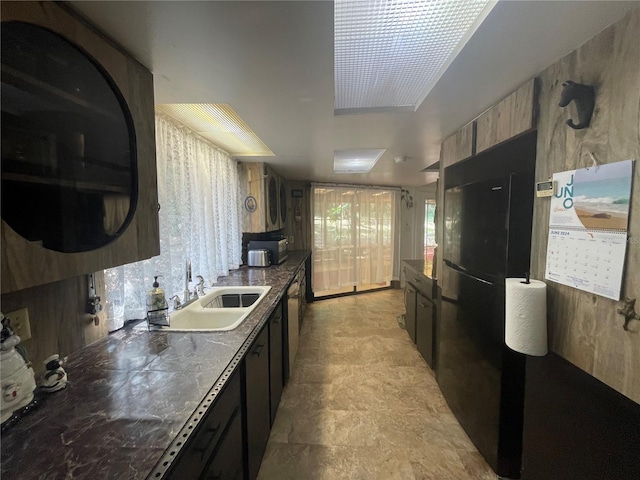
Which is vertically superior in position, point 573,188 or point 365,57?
point 365,57

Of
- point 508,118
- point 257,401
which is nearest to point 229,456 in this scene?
point 257,401

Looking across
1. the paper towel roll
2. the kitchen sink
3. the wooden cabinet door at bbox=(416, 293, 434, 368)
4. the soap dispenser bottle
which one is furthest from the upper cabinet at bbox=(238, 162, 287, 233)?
the paper towel roll

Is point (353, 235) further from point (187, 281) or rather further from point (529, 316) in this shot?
point (529, 316)

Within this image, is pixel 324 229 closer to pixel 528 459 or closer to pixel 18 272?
pixel 528 459

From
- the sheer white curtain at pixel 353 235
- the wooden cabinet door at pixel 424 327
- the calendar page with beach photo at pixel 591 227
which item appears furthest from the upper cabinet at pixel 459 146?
the sheer white curtain at pixel 353 235

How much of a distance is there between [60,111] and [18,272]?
46cm

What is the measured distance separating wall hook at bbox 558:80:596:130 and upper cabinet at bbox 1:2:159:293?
1.63 metres

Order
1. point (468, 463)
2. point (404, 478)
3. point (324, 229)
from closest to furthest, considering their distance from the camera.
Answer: point (404, 478), point (468, 463), point (324, 229)

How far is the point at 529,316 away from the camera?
3.91ft

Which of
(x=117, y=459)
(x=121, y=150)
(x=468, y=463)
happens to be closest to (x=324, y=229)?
(x=468, y=463)

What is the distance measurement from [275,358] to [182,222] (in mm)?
1198

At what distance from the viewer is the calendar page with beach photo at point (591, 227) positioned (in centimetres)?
87

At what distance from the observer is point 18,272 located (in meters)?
0.64

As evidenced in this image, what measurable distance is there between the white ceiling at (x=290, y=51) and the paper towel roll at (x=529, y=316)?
969 mm
